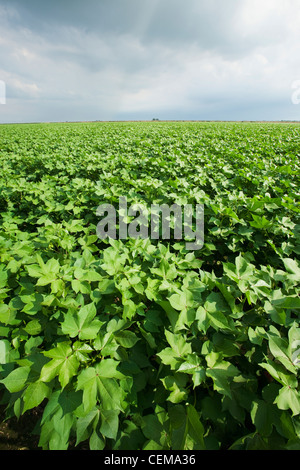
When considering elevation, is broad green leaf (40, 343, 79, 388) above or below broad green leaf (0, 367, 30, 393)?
above

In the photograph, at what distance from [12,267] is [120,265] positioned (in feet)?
3.24

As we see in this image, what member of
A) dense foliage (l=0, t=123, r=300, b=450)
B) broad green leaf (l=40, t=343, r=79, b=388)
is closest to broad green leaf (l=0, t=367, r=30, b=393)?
dense foliage (l=0, t=123, r=300, b=450)

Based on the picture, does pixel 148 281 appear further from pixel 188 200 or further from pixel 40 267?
pixel 188 200

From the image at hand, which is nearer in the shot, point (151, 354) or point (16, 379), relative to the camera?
point (16, 379)

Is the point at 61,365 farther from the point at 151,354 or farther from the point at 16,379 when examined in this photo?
the point at 151,354

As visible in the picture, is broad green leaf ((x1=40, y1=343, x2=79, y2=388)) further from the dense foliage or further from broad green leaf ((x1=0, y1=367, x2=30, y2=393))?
broad green leaf ((x1=0, y1=367, x2=30, y2=393))

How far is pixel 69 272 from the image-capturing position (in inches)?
65.1

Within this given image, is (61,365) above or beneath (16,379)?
above

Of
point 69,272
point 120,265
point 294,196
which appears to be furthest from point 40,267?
point 294,196

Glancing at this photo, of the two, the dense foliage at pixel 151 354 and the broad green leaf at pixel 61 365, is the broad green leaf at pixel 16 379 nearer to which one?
the dense foliage at pixel 151 354

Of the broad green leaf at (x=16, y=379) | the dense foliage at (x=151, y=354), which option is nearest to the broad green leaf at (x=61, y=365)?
the dense foliage at (x=151, y=354)

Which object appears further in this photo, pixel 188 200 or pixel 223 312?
pixel 188 200

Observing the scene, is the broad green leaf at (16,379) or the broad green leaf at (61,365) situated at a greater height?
the broad green leaf at (61,365)

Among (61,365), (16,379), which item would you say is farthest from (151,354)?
(16,379)
